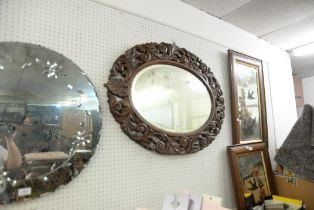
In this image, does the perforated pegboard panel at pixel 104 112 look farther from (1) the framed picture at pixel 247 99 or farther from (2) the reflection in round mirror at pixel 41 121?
(1) the framed picture at pixel 247 99

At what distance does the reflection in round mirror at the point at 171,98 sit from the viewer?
125cm

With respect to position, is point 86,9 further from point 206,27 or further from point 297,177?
point 297,177

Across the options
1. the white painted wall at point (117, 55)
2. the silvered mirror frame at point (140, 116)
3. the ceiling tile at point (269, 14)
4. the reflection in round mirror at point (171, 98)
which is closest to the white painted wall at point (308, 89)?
the ceiling tile at point (269, 14)

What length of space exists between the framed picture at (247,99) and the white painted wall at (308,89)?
7.85ft

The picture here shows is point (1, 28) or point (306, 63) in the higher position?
point (306, 63)

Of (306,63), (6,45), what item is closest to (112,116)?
(6,45)

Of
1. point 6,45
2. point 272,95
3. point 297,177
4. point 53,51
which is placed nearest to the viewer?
point 6,45

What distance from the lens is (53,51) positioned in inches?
38.7

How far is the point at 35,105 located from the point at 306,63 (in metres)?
3.25

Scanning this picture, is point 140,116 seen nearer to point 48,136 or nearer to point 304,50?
point 48,136

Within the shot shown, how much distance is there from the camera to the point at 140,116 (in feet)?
3.91

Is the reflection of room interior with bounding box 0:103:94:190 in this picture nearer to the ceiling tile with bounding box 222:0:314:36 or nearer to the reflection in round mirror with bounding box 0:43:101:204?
the reflection in round mirror with bounding box 0:43:101:204

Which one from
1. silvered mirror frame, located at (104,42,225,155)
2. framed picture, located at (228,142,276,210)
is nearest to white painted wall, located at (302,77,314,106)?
framed picture, located at (228,142,276,210)

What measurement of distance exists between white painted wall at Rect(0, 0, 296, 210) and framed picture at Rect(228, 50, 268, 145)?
0.06 m
